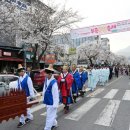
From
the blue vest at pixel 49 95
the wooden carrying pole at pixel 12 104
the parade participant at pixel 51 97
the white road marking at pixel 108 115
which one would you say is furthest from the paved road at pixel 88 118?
the wooden carrying pole at pixel 12 104

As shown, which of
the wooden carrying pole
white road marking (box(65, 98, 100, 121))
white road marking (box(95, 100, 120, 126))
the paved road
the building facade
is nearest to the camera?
the wooden carrying pole

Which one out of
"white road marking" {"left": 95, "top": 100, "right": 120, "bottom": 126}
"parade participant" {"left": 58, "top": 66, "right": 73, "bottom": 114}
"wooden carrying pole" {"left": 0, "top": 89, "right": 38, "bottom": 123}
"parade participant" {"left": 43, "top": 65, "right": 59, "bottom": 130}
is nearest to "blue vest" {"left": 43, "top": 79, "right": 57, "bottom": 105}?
"parade participant" {"left": 43, "top": 65, "right": 59, "bottom": 130}

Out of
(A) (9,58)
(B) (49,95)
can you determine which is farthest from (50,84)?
(A) (9,58)

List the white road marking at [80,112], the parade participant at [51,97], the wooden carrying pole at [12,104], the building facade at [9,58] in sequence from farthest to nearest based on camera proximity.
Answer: the building facade at [9,58]
the white road marking at [80,112]
the parade participant at [51,97]
the wooden carrying pole at [12,104]

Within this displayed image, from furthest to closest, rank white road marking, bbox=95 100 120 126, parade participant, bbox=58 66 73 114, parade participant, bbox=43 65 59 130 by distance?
parade participant, bbox=58 66 73 114 < white road marking, bbox=95 100 120 126 < parade participant, bbox=43 65 59 130

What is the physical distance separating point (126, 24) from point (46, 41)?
7.36 meters

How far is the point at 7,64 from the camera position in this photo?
2905 cm

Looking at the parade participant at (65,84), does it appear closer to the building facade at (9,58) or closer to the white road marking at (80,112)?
the white road marking at (80,112)

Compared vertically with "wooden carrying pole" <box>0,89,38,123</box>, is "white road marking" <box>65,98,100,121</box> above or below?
below

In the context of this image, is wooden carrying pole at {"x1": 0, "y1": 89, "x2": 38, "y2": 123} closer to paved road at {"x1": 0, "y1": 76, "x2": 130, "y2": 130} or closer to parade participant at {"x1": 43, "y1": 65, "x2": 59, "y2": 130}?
parade participant at {"x1": 43, "y1": 65, "x2": 59, "y2": 130}

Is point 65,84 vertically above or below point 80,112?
above

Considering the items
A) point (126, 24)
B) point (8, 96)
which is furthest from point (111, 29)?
point (8, 96)

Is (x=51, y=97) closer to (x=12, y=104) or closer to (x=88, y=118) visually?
(x=12, y=104)

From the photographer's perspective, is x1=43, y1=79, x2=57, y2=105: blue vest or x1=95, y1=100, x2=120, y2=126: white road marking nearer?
x1=43, y1=79, x2=57, y2=105: blue vest
